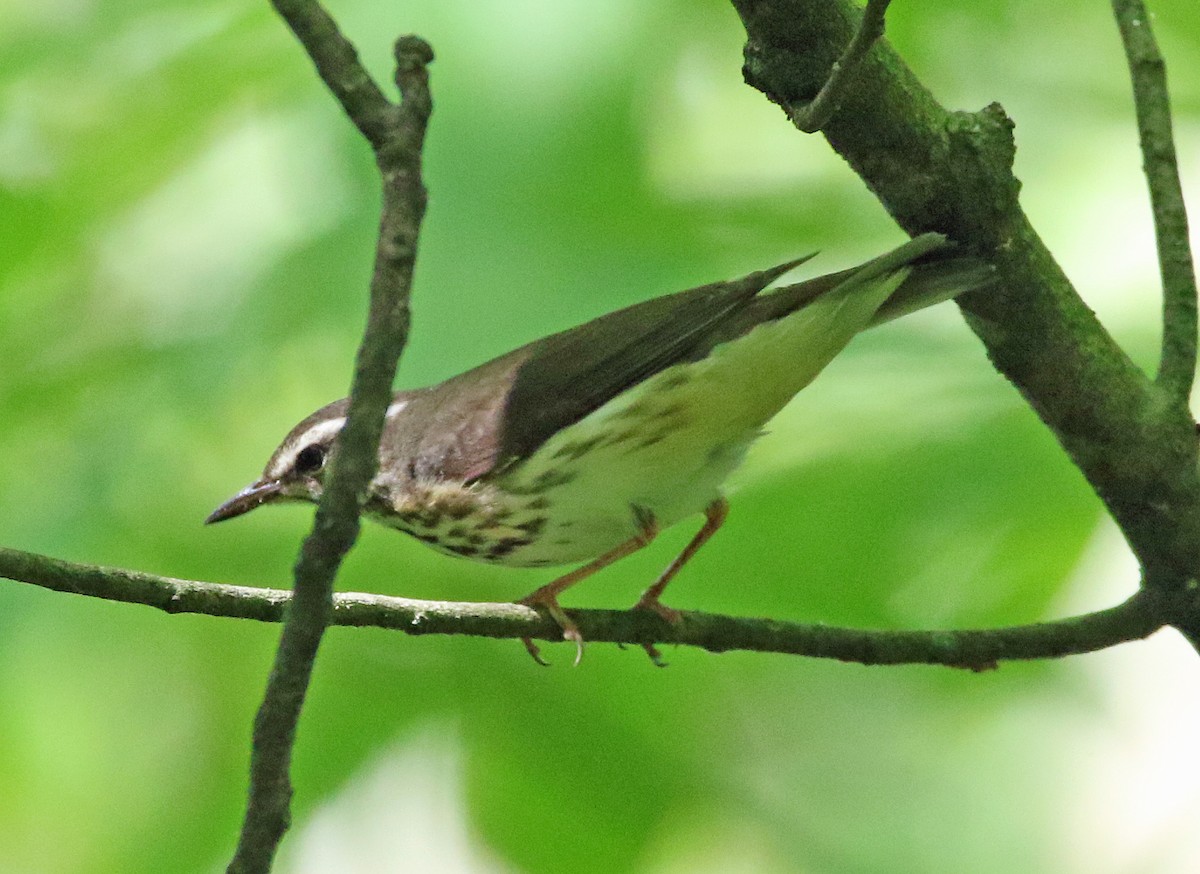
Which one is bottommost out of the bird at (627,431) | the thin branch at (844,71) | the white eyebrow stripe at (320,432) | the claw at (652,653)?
the claw at (652,653)

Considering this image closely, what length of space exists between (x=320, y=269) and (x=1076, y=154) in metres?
2.58

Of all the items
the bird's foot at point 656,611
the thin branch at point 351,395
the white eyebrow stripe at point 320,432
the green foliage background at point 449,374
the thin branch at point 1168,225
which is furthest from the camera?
the green foliage background at point 449,374

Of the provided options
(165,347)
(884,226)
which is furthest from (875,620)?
(165,347)

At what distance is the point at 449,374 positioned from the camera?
470cm

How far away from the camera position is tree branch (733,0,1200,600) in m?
2.68

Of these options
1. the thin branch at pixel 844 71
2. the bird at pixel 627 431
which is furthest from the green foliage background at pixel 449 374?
the thin branch at pixel 844 71

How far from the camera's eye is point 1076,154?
4984 mm

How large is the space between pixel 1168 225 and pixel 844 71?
2.63 feet

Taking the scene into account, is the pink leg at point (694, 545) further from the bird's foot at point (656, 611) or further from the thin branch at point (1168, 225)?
the thin branch at point (1168, 225)

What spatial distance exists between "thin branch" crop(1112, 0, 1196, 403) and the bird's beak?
246cm

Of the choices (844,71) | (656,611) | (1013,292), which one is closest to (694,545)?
(656,611)

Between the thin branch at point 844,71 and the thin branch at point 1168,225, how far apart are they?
683 mm

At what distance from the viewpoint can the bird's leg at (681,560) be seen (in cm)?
355

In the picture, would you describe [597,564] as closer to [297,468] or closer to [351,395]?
[297,468]
